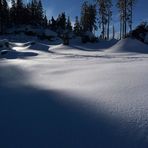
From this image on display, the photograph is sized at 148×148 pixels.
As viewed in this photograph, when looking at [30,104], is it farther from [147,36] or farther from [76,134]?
[147,36]

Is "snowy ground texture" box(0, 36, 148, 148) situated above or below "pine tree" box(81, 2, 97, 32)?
below

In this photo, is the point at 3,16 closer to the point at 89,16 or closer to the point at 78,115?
the point at 89,16

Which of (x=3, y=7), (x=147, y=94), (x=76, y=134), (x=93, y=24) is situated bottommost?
(x=76, y=134)

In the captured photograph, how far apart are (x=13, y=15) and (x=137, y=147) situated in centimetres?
6518

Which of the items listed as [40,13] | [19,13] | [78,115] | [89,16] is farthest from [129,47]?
[40,13]

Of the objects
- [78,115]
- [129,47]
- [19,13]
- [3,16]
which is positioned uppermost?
[19,13]

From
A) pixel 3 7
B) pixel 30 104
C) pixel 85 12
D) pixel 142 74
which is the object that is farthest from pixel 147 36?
pixel 3 7

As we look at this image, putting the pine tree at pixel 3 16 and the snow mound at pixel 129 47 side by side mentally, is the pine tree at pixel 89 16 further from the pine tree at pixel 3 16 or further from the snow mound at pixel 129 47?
the snow mound at pixel 129 47

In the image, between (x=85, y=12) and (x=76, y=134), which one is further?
Answer: (x=85, y=12)

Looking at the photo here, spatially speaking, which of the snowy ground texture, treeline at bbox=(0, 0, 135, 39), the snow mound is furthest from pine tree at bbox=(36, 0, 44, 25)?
the snowy ground texture

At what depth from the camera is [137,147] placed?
2453mm

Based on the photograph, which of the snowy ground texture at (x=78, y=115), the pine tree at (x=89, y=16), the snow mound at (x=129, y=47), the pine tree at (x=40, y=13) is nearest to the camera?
the snowy ground texture at (x=78, y=115)

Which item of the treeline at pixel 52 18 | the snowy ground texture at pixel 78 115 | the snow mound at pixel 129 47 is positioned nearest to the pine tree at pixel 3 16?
the treeline at pixel 52 18

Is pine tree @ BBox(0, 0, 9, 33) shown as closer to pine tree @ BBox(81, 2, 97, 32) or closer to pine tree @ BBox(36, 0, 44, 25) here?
pine tree @ BBox(36, 0, 44, 25)
